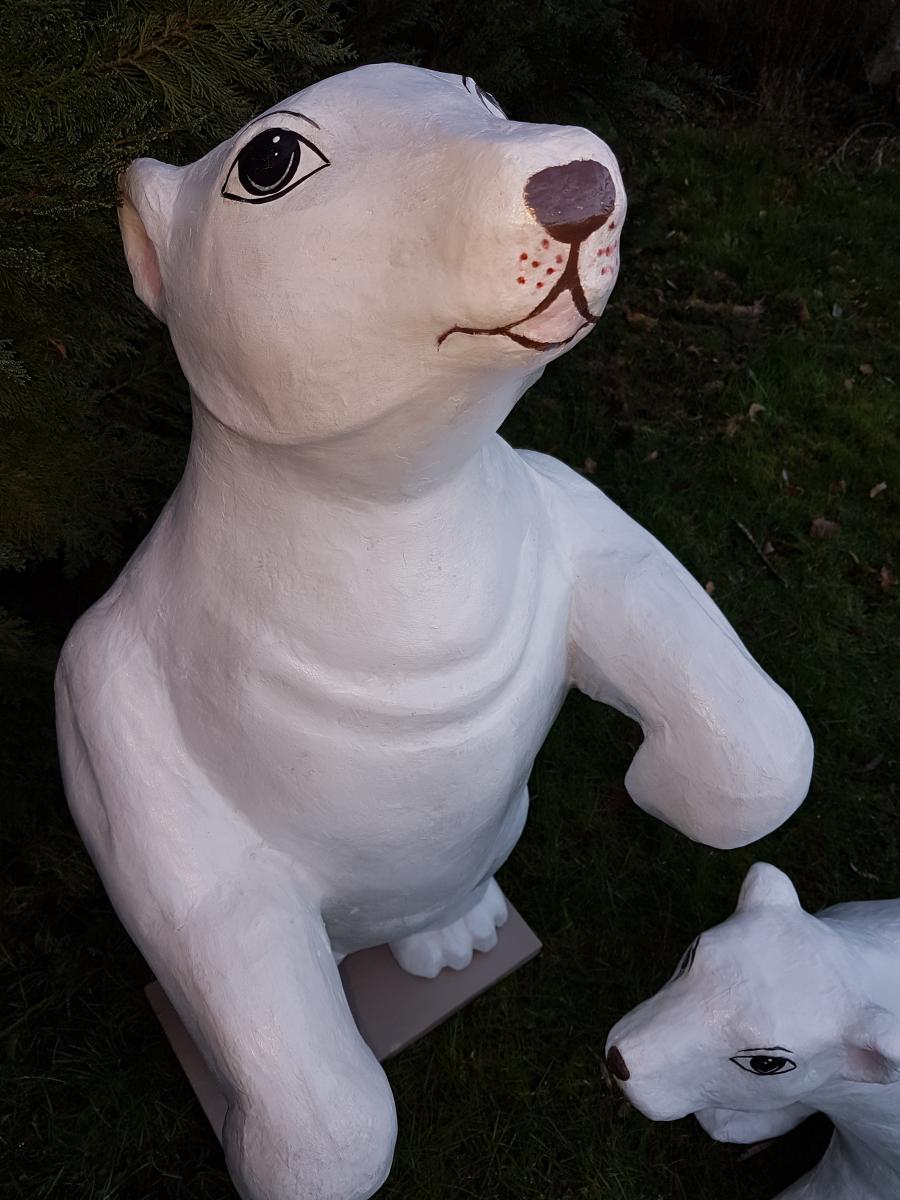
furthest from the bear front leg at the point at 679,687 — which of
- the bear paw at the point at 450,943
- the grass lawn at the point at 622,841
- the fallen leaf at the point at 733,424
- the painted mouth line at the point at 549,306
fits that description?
the fallen leaf at the point at 733,424

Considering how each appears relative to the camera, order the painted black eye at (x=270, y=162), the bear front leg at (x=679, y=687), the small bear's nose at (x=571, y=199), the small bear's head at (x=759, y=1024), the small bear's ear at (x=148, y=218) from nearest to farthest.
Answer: the small bear's nose at (x=571, y=199)
the painted black eye at (x=270, y=162)
the small bear's ear at (x=148, y=218)
the bear front leg at (x=679, y=687)
the small bear's head at (x=759, y=1024)

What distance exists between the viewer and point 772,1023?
1.29 meters

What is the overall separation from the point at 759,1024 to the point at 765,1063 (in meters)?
0.07

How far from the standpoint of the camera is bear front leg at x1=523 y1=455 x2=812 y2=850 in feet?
3.88

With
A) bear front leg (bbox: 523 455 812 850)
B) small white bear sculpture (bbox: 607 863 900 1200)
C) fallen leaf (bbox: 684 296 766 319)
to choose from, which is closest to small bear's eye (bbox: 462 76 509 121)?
bear front leg (bbox: 523 455 812 850)

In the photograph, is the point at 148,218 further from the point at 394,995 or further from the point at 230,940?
the point at 394,995

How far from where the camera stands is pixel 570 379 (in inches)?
125

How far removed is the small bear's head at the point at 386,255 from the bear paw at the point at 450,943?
3.78 feet

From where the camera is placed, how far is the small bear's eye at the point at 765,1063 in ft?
4.32

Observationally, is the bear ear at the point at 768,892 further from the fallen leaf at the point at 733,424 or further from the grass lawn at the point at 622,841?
the fallen leaf at the point at 733,424

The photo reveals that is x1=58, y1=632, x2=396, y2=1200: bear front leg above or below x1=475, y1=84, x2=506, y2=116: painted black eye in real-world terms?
below

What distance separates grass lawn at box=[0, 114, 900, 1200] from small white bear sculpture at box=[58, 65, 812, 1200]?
0.80 metres

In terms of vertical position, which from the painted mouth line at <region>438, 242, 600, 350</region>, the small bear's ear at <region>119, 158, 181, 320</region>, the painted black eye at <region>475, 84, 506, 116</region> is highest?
the painted black eye at <region>475, 84, 506, 116</region>

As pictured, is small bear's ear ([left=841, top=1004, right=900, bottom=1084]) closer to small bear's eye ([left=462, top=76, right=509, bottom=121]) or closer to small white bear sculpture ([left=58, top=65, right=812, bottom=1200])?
small white bear sculpture ([left=58, top=65, right=812, bottom=1200])
